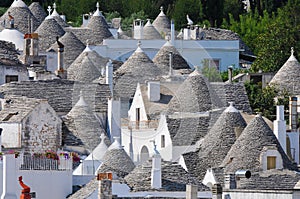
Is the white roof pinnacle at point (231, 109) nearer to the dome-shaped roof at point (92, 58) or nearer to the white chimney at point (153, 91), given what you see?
the white chimney at point (153, 91)

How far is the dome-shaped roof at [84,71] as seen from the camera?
71.4m

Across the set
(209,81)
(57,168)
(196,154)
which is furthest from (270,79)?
(57,168)

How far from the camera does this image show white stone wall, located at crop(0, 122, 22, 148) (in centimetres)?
5781

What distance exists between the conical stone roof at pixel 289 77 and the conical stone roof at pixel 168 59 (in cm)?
320

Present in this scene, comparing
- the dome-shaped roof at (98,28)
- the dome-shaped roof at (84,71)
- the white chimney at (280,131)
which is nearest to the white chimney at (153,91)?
the dome-shaped roof at (84,71)

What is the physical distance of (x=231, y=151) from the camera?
57.3 m

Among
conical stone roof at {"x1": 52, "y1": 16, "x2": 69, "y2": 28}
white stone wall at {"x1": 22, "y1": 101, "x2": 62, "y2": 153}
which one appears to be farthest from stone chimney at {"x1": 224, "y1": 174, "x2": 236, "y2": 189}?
conical stone roof at {"x1": 52, "y1": 16, "x2": 69, "y2": 28}

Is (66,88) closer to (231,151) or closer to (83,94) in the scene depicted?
(83,94)

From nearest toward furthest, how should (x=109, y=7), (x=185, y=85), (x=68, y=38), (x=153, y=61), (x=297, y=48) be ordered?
1. (x=185, y=85)
2. (x=153, y=61)
3. (x=68, y=38)
4. (x=297, y=48)
5. (x=109, y=7)

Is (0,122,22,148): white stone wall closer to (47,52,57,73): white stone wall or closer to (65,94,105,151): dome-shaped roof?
(65,94,105,151): dome-shaped roof

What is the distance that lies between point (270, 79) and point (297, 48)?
6.83 meters

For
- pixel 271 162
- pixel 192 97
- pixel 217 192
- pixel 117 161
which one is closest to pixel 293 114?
pixel 192 97

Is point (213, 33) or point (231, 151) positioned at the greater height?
point (213, 33)

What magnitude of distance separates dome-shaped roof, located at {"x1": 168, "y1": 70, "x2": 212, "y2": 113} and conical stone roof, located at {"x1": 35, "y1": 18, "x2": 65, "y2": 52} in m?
14.6
